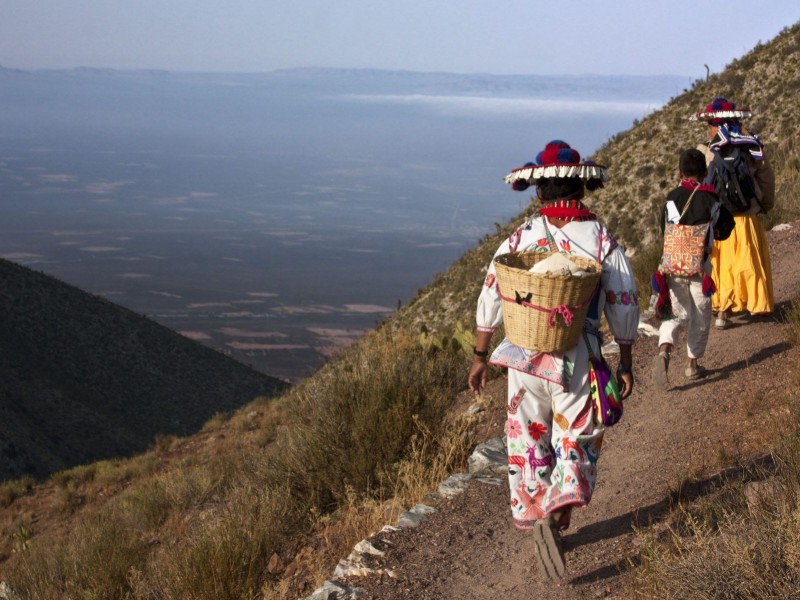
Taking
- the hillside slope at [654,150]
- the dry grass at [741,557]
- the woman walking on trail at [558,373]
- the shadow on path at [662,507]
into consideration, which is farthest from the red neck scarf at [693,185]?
the hillside slope at [654,150]

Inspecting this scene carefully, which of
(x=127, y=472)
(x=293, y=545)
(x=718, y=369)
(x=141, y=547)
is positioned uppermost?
(x=718, y=369)

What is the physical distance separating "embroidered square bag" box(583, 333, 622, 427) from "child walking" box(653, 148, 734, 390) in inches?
115

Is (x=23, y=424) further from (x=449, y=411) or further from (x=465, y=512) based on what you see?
(x=465, y=512)

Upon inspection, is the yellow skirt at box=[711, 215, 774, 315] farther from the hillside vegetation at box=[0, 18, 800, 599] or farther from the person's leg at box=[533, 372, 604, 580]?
the person's leg at box=[533, 372, 604, 580]

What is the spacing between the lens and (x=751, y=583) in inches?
125

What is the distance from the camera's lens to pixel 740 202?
7629mm

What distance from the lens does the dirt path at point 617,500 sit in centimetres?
452

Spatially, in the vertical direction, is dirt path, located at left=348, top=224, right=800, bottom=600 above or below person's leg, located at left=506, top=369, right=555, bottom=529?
below

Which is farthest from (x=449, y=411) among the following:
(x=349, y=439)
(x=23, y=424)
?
(x=23, y=424)

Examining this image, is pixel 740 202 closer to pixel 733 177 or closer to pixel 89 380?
pixel 733 177

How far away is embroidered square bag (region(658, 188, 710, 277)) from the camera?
675 centimetres

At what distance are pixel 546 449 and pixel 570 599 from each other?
0.68 m

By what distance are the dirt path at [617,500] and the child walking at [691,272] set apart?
0.32 m

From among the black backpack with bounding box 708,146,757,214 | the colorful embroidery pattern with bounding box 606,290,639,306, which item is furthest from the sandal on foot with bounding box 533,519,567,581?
the black backpack with bounding box 708,146,757,214
